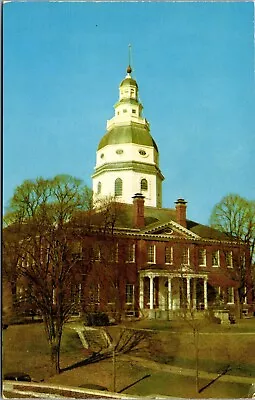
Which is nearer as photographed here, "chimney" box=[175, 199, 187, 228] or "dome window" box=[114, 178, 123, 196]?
"chimney" box=[175, 199, 187, 228]

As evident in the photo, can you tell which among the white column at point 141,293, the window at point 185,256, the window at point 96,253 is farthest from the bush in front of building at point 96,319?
the window at point 185,256

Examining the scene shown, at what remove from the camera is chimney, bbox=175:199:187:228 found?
8.62 meters

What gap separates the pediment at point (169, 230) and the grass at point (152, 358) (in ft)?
4.49

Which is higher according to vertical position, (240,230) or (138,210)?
(138,210)

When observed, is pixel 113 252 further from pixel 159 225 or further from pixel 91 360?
pixel 91 360

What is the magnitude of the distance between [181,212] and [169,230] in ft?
Answer: 1.70

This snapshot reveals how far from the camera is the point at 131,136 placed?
360 inches

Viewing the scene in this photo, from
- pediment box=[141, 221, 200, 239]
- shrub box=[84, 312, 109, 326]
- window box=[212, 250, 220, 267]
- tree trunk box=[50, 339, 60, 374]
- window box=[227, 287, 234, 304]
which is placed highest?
pediment box=[141, 221, 200, 239]

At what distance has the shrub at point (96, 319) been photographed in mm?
8602

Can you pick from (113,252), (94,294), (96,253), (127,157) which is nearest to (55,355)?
(94,294)

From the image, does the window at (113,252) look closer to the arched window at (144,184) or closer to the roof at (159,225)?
the roof at (159,225)

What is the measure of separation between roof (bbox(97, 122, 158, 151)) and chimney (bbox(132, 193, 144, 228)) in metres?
0.84

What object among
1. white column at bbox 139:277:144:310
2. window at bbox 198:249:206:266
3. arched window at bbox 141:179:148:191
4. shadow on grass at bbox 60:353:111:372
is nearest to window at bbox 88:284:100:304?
white column at bbox 139:277:144:310

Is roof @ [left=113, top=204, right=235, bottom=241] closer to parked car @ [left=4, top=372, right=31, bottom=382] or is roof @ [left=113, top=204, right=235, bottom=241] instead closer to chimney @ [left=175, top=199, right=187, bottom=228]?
chimney @ [left=175, top=199, right=187, bottom=228]
